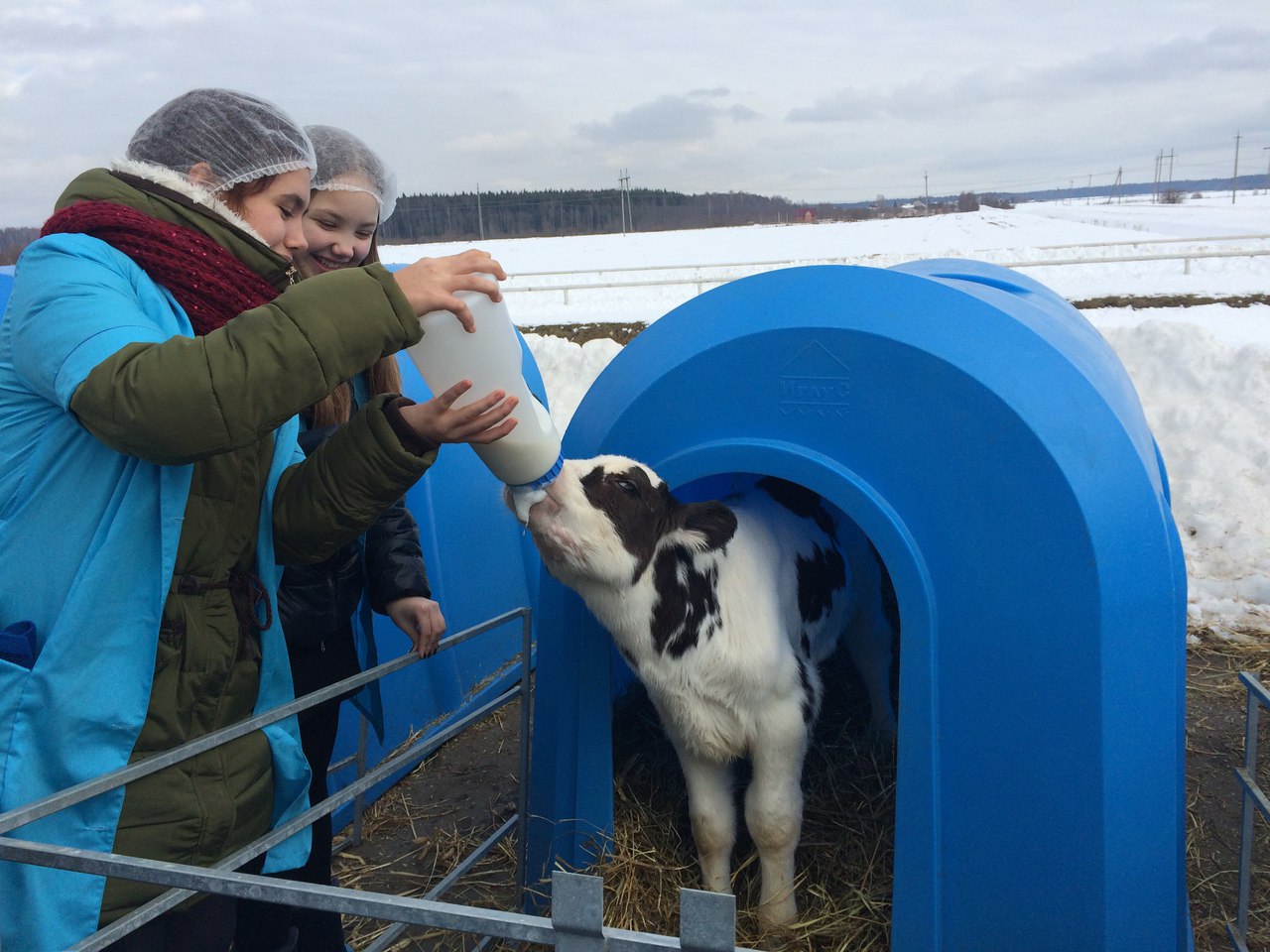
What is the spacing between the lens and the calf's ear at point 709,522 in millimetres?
2783

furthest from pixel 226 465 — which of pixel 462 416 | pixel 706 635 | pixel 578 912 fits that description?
pixel 706 635

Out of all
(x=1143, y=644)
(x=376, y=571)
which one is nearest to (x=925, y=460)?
(x=1143, y=644)

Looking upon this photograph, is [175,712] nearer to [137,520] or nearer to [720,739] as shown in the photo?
[137,520]

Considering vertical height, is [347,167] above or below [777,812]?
above

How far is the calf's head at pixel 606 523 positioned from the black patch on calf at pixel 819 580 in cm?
51

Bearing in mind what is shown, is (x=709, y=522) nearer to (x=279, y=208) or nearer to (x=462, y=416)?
(x=462, y=416)

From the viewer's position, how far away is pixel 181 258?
1685 millimetres

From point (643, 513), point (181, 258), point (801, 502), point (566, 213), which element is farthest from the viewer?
point (566, 213)

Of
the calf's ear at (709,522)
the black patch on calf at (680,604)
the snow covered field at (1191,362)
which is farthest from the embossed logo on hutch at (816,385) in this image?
the snow covered field at (1191,362)

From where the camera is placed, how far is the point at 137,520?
1.66m

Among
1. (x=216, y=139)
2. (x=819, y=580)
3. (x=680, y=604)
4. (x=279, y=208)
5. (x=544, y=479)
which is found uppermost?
(x=216, y=139)

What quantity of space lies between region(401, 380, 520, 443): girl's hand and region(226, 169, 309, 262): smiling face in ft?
1.36

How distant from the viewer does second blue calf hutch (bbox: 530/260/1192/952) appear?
2275 mm

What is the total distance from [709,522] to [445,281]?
1.33m
